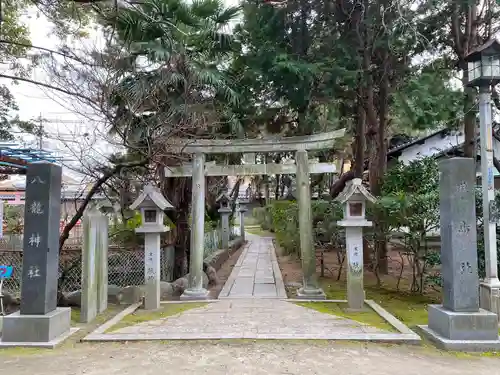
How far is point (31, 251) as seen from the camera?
19.4ft

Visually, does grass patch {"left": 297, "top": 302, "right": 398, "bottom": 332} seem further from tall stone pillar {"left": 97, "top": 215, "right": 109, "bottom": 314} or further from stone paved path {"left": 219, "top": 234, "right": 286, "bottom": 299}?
tall stone pillar {"left": 97, "top": 215, "right": 109, "bottom": 314}

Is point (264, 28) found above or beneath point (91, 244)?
above

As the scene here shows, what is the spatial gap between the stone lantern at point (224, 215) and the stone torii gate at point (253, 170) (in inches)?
360

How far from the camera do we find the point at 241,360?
198 inches

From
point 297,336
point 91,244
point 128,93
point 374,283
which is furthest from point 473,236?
point 128,93

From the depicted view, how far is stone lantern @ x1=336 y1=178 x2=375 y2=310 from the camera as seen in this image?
778cm

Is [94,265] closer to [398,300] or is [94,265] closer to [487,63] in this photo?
[398,300]

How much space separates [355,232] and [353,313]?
156 cm

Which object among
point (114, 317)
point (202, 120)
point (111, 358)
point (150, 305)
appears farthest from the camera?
point (202, 120)

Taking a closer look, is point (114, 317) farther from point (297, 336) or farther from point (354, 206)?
point (354, 206)

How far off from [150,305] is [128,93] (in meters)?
4.44

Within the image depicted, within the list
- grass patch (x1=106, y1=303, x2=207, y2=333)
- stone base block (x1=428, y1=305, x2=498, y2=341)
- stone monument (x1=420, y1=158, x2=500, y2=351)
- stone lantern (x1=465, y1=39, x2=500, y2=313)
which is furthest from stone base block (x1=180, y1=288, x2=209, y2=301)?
stone lantern (x1=465, y1=39, x2=500, y2=313)

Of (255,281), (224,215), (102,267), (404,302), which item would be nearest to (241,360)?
(102,267)

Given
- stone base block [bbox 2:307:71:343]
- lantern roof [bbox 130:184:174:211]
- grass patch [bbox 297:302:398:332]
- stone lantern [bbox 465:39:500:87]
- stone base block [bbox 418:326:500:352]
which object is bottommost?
grass patch [bbox 297:302:398:332]
